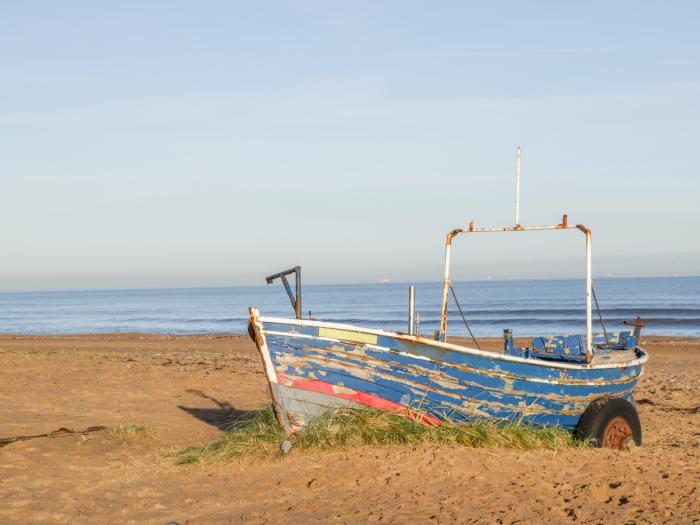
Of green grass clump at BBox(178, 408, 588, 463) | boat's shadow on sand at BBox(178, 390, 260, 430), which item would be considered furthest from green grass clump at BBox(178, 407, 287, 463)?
boat's shadow on sand at BBox(178, 390, 260, 430)

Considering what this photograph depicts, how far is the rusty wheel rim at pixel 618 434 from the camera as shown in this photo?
29.9 feet

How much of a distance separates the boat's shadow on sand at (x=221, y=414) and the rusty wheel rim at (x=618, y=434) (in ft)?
15.9

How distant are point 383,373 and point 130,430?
12.8 feet

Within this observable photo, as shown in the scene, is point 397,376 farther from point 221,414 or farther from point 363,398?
point 221,414

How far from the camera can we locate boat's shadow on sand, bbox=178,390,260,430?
37.6 feet

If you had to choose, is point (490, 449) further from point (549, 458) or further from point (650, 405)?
point (650, 405)

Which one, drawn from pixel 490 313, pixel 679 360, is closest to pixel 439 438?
pixel 679 360

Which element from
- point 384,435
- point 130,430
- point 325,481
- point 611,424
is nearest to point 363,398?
point 384,435

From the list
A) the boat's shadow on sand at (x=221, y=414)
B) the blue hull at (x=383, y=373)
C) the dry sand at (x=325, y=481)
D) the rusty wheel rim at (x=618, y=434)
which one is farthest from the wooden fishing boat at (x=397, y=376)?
the boat's shadow on sand at (x=221, y=414)

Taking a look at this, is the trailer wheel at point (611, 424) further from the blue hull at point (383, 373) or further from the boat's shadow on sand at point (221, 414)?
the boat's shadow on sand at point (221, 414)

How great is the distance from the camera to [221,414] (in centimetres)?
1229

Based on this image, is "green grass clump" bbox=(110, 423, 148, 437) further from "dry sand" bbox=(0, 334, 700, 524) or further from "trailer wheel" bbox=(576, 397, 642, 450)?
"trailer wheel" bbox=(576, 397, 642, 450)

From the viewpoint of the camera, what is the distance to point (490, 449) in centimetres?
804

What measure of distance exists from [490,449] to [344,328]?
1.97m
